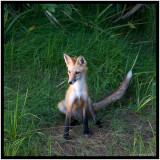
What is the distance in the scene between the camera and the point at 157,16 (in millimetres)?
6230

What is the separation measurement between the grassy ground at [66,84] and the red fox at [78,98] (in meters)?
0.16

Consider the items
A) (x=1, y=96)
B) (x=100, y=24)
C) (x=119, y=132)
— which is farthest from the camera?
(x=100, y=24)

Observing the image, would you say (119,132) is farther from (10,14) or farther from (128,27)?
(10,14)

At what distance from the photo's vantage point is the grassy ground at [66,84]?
3.75m

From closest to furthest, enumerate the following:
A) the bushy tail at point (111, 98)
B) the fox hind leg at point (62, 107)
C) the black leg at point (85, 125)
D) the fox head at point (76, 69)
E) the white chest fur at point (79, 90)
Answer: the fox head at point (76, 69), the white chest fur at point (79, 90), the black leg at point (85, 125), the fox hind leg at point (62, 107), the bushy tail at point (111, 98)

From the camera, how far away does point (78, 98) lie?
3.85m

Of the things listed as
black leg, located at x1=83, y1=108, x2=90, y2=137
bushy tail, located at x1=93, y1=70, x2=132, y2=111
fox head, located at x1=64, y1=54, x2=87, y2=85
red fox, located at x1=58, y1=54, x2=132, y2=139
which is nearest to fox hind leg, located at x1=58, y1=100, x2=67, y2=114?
red fox, located at x1=58, y1=54, x2=132, y2=139

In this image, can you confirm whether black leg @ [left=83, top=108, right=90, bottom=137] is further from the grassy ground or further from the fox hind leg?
the fox hind leg

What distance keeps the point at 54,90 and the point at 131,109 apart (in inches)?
53.6

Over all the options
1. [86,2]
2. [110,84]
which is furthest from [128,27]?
[110,84]

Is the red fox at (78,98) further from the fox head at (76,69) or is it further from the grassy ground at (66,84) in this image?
the grassy ground at (66,84)

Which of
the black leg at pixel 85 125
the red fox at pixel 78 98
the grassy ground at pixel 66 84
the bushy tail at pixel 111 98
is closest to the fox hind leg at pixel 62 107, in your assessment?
the red fox at pixel 78 98

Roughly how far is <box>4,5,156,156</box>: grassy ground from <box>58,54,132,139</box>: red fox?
A: 6.5 inches

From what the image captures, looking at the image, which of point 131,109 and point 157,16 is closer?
point 131,109
